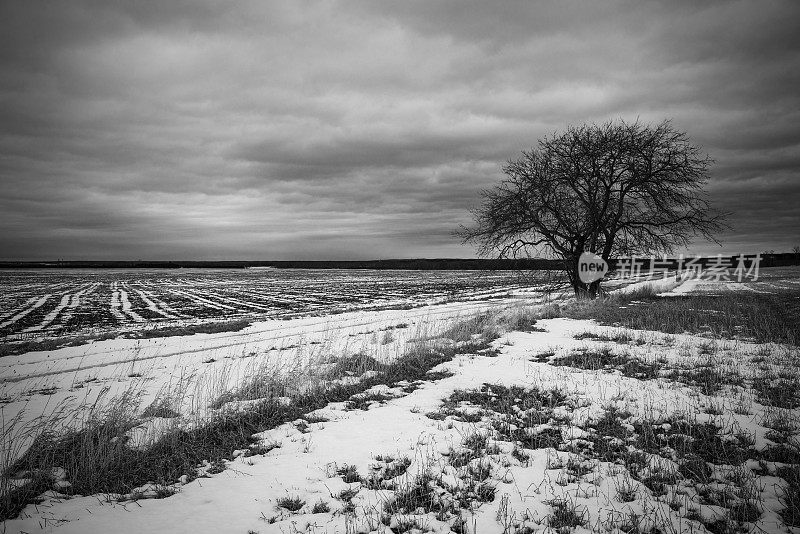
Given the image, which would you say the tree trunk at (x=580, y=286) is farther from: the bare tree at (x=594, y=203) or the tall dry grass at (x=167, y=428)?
the tall dry grass at (x=167, y=428)

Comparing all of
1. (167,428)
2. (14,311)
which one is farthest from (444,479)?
(14,311)

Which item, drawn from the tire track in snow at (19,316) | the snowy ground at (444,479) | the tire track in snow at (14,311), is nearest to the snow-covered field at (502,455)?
the snowy ground at (444,479)

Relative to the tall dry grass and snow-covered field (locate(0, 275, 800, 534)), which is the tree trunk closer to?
snow-covered field (locate(0, 275, 800, 534))

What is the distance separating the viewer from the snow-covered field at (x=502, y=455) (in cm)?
395

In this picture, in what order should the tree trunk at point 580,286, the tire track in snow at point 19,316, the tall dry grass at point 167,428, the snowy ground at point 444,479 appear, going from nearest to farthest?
the snowy ground at point 444,479
the tall dry grass at point 167,428
the tire track in snow at point 19,316
the tree trunk at point 580,286

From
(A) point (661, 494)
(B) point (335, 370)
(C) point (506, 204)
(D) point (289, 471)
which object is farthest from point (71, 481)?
(C) point (506, 204)

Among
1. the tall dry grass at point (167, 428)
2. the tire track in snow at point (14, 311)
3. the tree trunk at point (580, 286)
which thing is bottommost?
the tire track in snow at point (14, 311)

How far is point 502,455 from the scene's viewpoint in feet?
17.0

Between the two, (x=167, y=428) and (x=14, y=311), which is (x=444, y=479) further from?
(x=14, y=311)

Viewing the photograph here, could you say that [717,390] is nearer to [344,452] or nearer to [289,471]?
[344,452]

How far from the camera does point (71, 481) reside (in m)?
4.89

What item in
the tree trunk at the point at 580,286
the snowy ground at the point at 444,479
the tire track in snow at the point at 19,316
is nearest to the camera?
the snowy ground at the point at 444,479

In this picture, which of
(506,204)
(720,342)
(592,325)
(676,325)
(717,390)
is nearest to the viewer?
(717,390)

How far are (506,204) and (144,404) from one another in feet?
63.3
